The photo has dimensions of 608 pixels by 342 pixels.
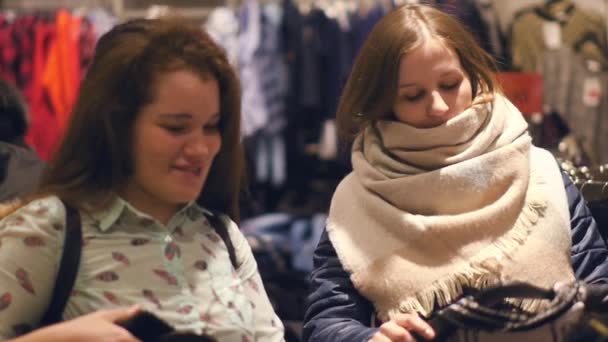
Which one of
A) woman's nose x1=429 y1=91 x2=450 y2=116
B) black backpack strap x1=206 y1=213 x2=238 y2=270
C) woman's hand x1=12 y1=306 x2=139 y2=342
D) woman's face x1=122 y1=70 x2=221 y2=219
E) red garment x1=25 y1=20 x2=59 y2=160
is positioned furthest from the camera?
red garment x1=25 y1=20 x2=59 y2=160

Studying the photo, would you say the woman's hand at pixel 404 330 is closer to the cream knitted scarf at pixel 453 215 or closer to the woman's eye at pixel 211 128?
the cream knitted scarf at pixel 453 215

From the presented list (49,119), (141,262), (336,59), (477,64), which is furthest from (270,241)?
(141,262)

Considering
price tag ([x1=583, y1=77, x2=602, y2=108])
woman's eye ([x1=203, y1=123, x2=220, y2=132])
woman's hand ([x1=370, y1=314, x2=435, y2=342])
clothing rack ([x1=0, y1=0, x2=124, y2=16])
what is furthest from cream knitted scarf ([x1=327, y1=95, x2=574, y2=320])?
clothing rack ([x1=0, y1=0, x2=124, y2=16])

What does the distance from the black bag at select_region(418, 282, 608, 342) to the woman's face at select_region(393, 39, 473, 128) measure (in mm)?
421

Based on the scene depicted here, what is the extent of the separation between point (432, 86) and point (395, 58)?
0.27ft

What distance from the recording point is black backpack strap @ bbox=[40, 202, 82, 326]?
1.13 m

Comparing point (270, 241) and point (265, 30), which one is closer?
point (270, 241)

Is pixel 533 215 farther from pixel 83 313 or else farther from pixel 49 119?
pixel 49 119

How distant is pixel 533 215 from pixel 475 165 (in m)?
0.13

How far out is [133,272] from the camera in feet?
→ 3.92

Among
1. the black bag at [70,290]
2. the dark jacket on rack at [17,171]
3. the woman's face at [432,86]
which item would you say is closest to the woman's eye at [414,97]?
the woman's face at [432,86]

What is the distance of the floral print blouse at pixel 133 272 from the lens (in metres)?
1.12

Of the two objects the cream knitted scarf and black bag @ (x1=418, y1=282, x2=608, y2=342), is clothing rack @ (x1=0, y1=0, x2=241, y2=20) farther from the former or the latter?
black bag @ (x1=418, y1=282, x2=608, y2=342)

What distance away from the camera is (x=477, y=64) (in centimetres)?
153
